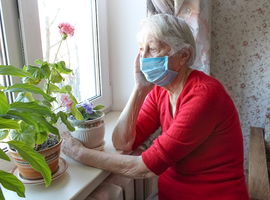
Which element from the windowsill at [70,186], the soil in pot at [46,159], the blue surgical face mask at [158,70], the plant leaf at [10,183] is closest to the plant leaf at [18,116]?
the plant leaf at [10,183]

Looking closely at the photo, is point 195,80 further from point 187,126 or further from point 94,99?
point 94,99

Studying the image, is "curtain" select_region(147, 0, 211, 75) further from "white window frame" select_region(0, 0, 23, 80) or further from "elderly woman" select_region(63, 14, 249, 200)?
"white window frame" select_region(0, 0, 23, 80)

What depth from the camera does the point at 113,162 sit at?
957mm

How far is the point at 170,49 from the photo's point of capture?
38.4 inches

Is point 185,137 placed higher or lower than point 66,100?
lower

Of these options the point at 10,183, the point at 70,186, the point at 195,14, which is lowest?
the point at 70,186

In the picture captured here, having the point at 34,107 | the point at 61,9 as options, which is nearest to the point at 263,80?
the point at 61,9

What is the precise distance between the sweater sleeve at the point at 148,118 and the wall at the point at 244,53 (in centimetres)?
98

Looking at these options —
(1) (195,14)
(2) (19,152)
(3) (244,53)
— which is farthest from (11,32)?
(3) (244,53)

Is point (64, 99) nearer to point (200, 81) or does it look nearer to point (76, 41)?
point (200, 81)

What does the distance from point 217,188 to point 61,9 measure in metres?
1.18

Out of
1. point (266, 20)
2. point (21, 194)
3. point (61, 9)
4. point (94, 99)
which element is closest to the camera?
point (21, 194)

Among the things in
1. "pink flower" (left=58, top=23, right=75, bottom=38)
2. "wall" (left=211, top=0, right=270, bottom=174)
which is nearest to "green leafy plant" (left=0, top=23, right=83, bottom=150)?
"pink flower" (left=58, top=23, right=75, bottom=38)

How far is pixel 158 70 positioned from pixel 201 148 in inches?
15.2
